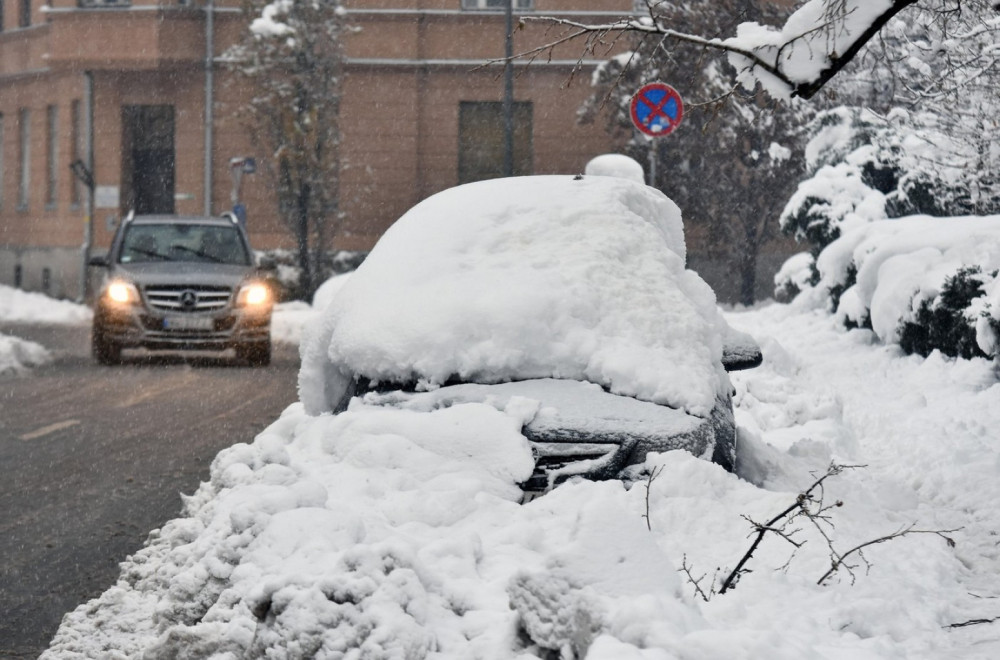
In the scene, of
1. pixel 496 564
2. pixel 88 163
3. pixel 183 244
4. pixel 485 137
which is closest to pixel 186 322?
pixel 183 244

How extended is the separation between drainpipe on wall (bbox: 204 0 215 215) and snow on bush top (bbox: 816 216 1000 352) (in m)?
19.3

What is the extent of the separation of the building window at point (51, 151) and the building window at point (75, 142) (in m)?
1.01

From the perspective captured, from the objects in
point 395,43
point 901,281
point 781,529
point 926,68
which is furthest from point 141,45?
point 781,529

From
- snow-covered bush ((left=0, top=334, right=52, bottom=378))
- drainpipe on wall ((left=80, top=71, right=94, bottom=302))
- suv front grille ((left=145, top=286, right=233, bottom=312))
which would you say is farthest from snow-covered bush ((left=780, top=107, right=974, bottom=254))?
drainpipe on wall ((left=80, top=71, right=94, bottom=302))

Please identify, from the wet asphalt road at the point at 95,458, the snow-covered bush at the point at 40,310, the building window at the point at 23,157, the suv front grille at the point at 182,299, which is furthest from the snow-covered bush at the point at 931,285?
the building window at the point at 23,157

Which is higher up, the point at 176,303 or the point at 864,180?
the point at 864,180

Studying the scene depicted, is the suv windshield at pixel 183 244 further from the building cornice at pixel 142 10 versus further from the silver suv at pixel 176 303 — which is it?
the building cornice at pixel 142 10

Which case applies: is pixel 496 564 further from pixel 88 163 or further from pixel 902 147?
pixel 88 163

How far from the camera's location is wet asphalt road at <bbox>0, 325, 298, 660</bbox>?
596cm

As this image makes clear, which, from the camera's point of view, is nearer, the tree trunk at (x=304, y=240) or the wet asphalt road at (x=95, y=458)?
the wet asphalt road at (x=95, y=458)

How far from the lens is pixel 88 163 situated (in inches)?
1292

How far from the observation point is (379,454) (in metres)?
5.36

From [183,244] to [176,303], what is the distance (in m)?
1.39

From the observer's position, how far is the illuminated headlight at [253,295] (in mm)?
16875
